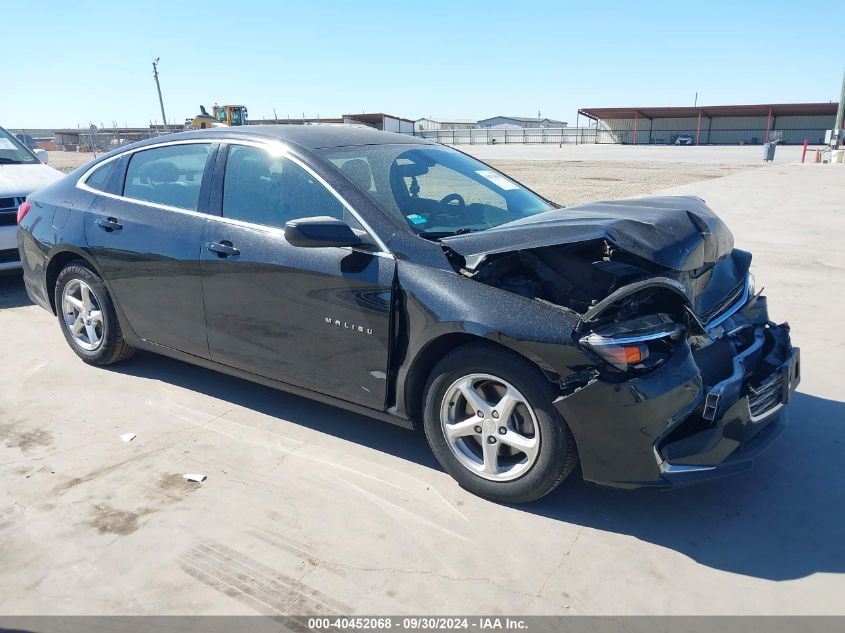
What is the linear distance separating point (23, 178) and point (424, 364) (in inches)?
246

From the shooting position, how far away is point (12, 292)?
746 cm

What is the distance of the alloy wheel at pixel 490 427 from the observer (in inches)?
120

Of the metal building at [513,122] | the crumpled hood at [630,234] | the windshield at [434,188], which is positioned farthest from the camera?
the metal building at [513,122]

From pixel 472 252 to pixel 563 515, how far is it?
1313 millimetres

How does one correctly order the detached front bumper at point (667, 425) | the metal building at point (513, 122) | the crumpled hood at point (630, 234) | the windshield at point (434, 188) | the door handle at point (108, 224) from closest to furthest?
the detached front bumper at point (667, 425)
the crumpled hood at point (630, 234)
the windshield at point (434, 188)
the door handle at point (108, 224)
the metal building at point (513, 122)

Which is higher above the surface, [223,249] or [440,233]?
[440,233]

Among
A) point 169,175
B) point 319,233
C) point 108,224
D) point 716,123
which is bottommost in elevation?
point 716,123

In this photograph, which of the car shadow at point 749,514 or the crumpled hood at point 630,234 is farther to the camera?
the crumpled hood at point 630,234

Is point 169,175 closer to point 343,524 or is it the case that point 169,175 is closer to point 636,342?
point 343,524

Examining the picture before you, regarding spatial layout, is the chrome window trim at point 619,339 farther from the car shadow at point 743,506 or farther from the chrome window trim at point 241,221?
the chrome window trim at point 241,221

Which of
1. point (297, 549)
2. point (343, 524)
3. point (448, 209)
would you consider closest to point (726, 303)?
point (448, 209)

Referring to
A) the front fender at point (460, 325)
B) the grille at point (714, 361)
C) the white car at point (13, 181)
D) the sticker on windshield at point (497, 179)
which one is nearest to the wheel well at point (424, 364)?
the front fender at point (460, 325)

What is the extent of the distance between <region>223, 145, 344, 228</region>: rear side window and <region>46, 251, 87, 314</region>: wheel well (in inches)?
64.0

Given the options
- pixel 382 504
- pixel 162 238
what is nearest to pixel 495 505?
pixel 382 504
